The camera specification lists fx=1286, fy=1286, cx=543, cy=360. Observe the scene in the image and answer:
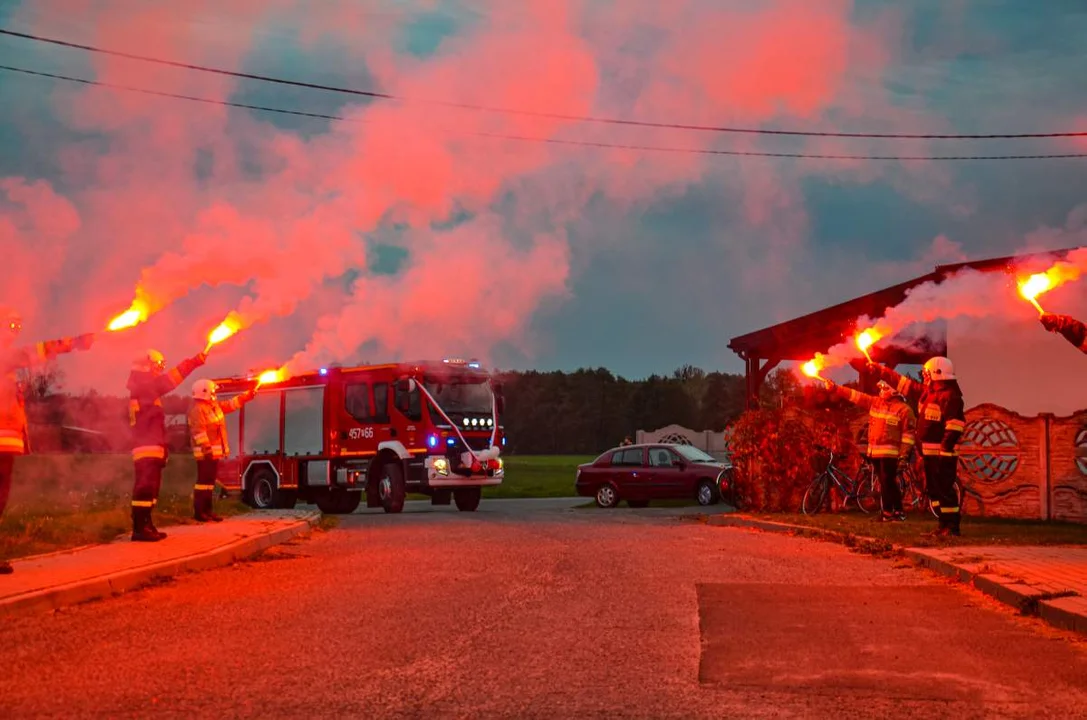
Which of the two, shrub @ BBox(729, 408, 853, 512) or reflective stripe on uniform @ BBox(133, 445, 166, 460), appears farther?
shrub @ BBox(729, 408, 853, 512)

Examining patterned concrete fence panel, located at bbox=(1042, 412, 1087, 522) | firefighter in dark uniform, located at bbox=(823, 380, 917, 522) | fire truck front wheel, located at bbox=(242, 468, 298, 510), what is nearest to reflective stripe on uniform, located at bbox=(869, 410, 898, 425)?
firefighter in dark uniform, located at bbox=(823, 380, 917, 522)

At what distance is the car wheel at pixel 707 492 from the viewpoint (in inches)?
1067

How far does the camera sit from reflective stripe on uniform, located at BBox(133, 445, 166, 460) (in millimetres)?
13953

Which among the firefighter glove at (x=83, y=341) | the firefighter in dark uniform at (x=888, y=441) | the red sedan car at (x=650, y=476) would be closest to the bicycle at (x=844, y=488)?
the firefighter in dark uniform at (x=888, y=441)

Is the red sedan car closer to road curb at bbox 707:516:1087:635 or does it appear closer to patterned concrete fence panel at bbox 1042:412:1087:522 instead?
patterned concrete fence panel at bbox 1042:412:1087:522

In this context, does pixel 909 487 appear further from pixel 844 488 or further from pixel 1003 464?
pixel 1003 464

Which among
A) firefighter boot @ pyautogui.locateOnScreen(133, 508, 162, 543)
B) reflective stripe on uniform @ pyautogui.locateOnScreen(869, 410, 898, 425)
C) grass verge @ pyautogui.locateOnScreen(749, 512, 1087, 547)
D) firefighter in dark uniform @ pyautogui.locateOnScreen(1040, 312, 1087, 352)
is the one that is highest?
firefighter in dark uniform @ pyautogui.locateOnScreen(1040, 312, 1087, 352)

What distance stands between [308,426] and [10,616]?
17.2 m

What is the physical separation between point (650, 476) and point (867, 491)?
7.63 m

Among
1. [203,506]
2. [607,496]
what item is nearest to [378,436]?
[607,496]

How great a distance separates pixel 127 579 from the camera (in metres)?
10.4

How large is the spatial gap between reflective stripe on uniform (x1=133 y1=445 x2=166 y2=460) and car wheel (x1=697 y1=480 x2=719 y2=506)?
596 inches

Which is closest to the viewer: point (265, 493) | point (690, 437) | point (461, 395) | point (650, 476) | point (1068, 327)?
point (1068, 327)

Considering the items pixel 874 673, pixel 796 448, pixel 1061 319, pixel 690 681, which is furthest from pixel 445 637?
pixel 796 448
